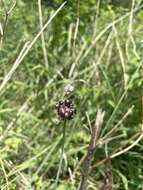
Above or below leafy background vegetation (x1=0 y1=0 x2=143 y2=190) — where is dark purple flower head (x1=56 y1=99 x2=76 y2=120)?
above

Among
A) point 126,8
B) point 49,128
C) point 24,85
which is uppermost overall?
point 126,8

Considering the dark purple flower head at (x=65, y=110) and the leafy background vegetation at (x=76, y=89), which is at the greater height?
the dark purple flower head at (x=65, y=110)

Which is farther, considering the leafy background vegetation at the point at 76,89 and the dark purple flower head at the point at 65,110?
the leafy background vegetation at the point at 76,89

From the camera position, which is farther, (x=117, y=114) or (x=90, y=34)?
(x=90, y=34)

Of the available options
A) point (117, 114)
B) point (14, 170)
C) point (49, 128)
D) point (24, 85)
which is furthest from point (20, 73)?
point (14, 170)

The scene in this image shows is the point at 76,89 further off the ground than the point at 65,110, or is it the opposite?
the point at 65,110

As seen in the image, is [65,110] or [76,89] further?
[76,89]

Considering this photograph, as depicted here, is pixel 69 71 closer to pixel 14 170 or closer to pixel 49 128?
pixel 49 128

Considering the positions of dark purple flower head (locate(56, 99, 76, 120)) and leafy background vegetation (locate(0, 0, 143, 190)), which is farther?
leafy background vegetation (locate(0, 0, 143, 190))
